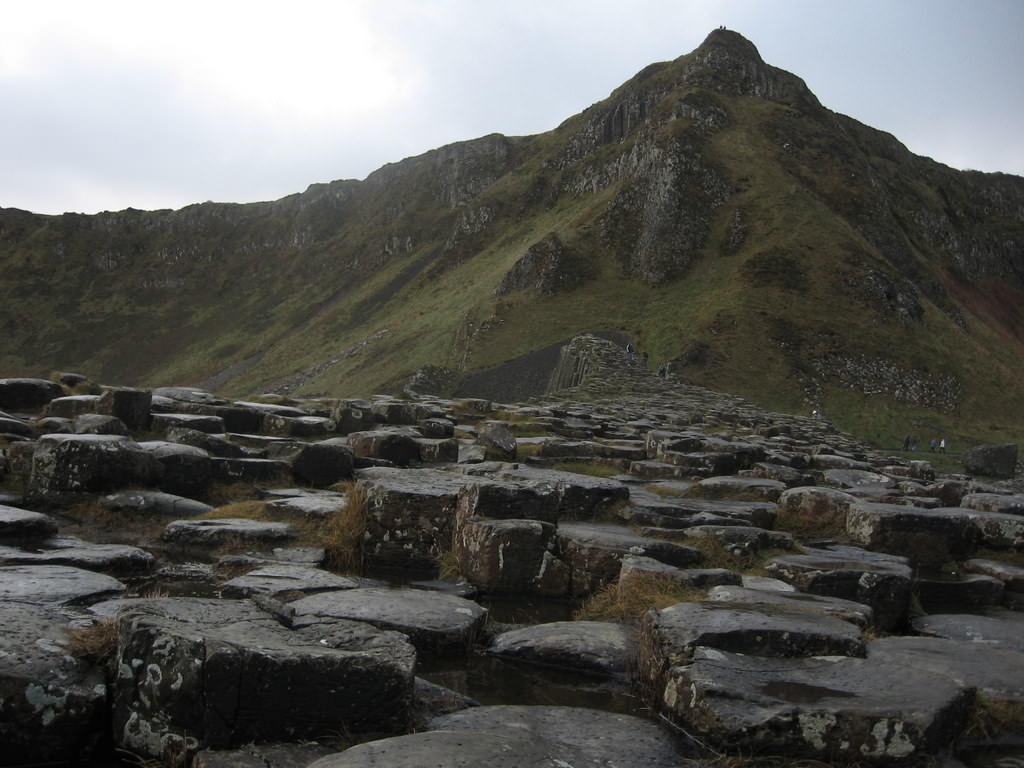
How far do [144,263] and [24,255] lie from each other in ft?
62.1

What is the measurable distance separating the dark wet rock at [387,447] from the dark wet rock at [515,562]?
16.0ft

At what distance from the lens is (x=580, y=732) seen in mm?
3514

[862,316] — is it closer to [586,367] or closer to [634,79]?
[586,367]

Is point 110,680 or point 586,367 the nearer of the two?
point 110,680

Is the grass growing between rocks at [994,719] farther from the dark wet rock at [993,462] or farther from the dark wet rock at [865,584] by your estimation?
the dark wet rock at [993,462]

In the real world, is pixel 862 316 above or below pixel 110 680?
above

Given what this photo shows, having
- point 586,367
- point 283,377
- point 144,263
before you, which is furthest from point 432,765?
point 144,263

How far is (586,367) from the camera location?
→ 146ft

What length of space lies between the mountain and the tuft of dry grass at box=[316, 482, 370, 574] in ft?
147

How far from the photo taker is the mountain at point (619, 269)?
185 feet

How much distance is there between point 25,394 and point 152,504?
859cm

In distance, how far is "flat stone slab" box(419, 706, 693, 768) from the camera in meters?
3.26

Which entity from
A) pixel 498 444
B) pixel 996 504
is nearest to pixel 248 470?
pixel 498 444

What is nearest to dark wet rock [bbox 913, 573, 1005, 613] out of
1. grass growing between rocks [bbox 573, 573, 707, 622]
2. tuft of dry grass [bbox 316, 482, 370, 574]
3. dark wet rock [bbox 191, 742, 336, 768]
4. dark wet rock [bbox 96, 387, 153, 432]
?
grass growing between rocks [bbox 573, 573, 707, 622]
